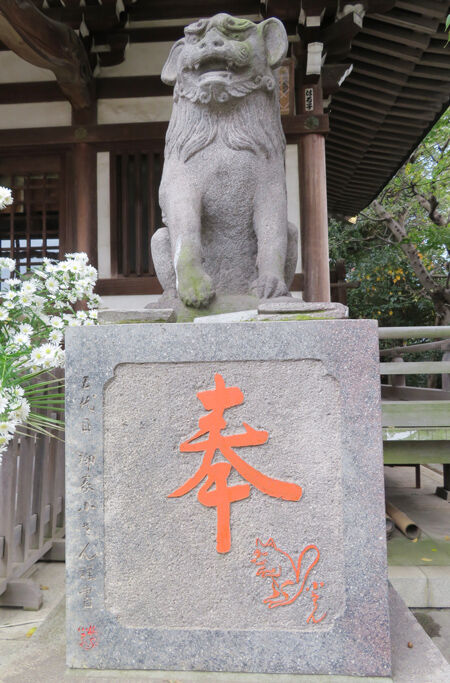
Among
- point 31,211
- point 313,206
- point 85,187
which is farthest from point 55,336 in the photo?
point 31,211

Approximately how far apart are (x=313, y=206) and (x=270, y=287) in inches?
116

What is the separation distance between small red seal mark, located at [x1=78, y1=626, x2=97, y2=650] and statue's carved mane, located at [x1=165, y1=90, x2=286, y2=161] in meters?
1.67

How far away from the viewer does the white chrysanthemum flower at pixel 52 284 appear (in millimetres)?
2454

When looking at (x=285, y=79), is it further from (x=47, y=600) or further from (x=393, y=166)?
(x=47, y=600)

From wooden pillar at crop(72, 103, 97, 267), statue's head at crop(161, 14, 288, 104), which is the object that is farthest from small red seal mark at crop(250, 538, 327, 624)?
wooden pillar at crop(72, 103, 97, 267)

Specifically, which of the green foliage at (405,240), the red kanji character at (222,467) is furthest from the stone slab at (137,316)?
the green foliage at (405,240)

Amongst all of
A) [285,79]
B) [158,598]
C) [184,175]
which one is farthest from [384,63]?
[158,598]

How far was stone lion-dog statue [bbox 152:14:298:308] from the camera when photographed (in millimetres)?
1956

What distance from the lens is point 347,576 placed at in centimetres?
164

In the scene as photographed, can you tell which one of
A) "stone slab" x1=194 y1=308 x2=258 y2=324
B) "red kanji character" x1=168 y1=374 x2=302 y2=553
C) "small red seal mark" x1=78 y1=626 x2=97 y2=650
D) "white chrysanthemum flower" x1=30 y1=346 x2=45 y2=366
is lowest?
"small red seal mark" x1=78 y1=626 x2=97 y2=650

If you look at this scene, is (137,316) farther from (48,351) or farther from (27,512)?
(27,512)

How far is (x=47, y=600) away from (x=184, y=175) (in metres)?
2.00

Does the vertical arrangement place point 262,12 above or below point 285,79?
above

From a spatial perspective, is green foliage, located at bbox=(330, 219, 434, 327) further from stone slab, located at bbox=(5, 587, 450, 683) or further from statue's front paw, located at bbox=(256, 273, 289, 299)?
stone slab, located at bbox=(5, 587, 450, 683)
